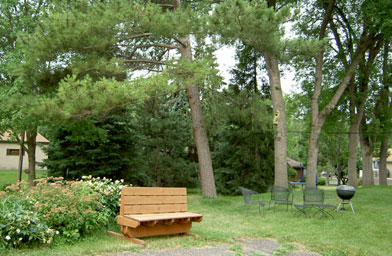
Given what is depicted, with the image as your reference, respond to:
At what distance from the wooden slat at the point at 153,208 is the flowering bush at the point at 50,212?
1.73 feet

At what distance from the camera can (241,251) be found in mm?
6113

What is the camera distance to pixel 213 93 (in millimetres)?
15117

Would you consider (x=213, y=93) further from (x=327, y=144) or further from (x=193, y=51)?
(x=327, y=144)

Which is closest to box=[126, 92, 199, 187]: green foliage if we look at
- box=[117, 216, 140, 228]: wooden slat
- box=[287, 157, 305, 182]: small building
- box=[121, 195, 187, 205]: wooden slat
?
box=[121, 195, 187, 205]: wooden slat

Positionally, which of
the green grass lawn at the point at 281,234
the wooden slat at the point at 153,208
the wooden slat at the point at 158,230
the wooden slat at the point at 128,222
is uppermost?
the wooden slat at the point at 153,208

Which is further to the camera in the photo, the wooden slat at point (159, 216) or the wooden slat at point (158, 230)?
the wooden slat at point (158, 230)

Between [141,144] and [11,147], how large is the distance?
19322 mm

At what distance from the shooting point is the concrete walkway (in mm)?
5836

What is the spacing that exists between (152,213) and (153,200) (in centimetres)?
25

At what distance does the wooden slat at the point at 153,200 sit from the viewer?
673cm

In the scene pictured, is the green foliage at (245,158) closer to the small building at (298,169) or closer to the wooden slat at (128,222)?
the wooden slat at (128,222)

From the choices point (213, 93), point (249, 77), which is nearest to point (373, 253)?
point (213, 93)

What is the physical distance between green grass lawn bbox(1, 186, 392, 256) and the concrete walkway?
0.66ft

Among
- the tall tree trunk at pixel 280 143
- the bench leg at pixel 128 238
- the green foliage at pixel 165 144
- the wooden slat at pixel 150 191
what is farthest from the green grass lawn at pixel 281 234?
the green foliage at pixel 165 144
